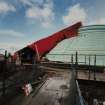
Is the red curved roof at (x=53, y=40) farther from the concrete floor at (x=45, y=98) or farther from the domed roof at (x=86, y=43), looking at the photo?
the concrete floor at (x=45, y=98)

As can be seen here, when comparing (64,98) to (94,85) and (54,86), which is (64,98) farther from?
(94,85)

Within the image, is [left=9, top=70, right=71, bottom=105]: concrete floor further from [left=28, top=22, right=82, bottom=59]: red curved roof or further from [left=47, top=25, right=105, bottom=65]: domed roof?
[left=28, top=22, right=82, bottom=59]: red curved roof

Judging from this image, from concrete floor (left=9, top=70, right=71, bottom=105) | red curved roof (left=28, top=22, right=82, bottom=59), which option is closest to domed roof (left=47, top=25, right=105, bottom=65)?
red curved roof (left=28, top=22, right=82, bottom=59)

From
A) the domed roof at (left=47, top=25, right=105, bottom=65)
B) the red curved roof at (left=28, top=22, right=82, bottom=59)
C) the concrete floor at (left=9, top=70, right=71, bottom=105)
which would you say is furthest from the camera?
the red curved roof at (left=28, top=22, right=82, bottom=59)

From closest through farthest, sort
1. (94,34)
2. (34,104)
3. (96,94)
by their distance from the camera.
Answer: (34,104) < (96,94) < (94,34)

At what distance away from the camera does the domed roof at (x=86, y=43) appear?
3472cm

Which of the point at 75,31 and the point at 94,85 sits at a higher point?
the point at 75,31

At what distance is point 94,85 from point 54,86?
12.5 ft

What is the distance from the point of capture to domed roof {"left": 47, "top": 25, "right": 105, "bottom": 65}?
114 feet

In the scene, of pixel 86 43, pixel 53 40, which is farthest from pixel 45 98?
pixel 53 40

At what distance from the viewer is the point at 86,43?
36500mm

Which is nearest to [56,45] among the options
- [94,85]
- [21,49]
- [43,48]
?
[43,48]

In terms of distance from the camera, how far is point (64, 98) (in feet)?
31.8

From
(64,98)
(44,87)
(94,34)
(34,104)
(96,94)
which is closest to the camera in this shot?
(34,104)
